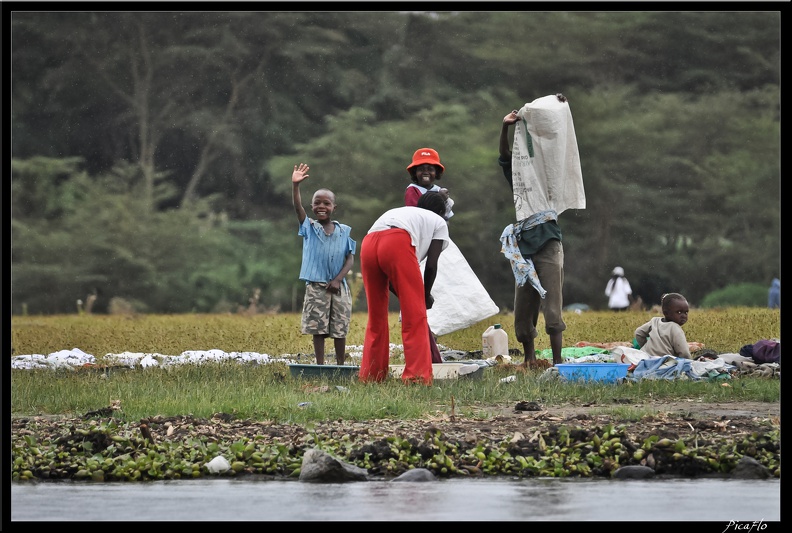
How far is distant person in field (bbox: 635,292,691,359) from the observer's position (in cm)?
1055

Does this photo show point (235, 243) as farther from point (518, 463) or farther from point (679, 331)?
point (518, 463)

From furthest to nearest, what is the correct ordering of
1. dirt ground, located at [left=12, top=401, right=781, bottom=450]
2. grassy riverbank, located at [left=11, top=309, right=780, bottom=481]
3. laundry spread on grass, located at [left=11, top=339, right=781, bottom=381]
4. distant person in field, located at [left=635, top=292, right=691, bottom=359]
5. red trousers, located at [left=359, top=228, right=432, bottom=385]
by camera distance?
1. distant person in field, located at [left=635, top=292, right=691, bottom=359]
2. laundry spread on grass, located at [left=11, top=339, right=781, bottom=381]
3. red trousers, located at [left=359, top=228, right=432, bottom=385]
4. dirt ground, located at [left=12, top=401, right=781, bottom=450]
5. grassy riverbank, located at [left=11, top=309, right=780, bottom=481]

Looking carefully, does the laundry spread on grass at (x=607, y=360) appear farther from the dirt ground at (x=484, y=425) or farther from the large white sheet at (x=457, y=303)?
the dirt ground at (x=484, y=425)

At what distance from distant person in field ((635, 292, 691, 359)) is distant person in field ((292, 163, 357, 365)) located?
247 cm

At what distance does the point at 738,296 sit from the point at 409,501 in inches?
1336

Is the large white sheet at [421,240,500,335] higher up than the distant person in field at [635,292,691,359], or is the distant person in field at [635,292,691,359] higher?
the large white sheet at [421,240,500,335]

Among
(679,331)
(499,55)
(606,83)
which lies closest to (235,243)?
(499,55)

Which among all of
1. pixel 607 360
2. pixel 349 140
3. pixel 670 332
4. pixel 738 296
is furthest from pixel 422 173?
pixel 349 140

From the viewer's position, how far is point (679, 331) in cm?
1054

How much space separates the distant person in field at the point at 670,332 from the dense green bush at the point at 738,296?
2718cm

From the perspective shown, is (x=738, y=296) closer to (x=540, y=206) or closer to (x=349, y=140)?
(x=349, y=140)

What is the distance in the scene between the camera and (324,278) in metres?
11.1

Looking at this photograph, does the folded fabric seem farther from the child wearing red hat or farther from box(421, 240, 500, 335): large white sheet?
box(421, 240, 500, 335): large white sheet

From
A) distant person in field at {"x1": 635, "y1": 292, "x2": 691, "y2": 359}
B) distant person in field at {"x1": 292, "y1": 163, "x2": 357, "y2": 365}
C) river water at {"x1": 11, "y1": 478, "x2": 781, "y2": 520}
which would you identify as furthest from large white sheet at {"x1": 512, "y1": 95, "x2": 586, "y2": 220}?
river water at {"x1": 11, "y1": 478, "x2": 781, "y2": 520}
